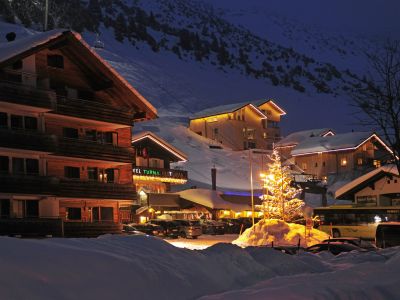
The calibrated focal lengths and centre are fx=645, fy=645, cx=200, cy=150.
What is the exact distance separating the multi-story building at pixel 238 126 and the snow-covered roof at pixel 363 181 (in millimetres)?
42050

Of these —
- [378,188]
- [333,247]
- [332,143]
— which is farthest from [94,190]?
[332,143]

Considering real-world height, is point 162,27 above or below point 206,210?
above

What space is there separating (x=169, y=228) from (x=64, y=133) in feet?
53.0

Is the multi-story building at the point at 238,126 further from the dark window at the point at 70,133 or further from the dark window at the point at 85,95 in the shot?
the dark window at the point at 70,133

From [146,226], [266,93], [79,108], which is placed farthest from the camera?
[266,93]

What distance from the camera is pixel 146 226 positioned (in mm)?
53500

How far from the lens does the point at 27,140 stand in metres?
36.9

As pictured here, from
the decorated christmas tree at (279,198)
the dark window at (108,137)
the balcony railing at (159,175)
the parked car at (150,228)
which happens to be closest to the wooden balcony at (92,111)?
the dark window at (108,137)

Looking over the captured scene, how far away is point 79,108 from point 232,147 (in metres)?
62.7

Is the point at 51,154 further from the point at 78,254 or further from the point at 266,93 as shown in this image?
the point at 266,93

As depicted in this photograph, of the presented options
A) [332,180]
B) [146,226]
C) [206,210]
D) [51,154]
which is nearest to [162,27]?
[332,180]

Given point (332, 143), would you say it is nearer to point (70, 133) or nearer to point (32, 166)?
point (70, 133)

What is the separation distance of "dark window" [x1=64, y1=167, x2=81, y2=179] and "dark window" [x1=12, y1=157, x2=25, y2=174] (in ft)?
14.4

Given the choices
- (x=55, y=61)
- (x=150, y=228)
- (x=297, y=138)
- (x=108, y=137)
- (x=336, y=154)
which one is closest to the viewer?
(x=55, y=61)
